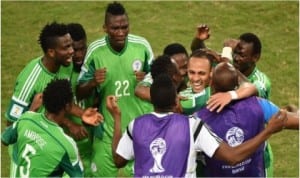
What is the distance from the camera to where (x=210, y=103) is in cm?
856

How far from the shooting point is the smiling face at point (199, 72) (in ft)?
31.5

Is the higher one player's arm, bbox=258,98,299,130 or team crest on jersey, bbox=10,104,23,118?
player's arm, bbox=258,98,299,130

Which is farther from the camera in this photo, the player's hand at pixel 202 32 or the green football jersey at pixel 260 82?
the player's hand at pixel 202 32

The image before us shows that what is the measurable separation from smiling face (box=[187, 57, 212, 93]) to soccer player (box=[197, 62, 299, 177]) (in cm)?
81

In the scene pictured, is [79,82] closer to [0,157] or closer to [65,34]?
[65,34]

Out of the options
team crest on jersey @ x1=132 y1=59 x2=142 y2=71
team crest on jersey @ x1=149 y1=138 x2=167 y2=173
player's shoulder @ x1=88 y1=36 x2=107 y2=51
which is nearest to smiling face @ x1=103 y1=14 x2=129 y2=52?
player's shoulder @ x1=88 y1=36 x2=107 y2=51

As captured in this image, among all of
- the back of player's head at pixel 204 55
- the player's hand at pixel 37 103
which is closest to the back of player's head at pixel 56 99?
the player's hand at pixel 37 103

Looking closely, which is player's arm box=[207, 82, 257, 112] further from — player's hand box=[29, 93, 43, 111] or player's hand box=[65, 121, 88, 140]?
player's hand box=[65, 121, 88, 140]

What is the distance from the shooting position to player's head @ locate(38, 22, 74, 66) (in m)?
10.2

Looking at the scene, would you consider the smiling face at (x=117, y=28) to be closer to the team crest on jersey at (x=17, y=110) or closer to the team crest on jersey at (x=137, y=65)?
the team crest on jersey at (x=137, y=65)

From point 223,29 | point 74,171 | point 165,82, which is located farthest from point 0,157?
point 223,29

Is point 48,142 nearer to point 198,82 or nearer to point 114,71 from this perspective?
point 198,82

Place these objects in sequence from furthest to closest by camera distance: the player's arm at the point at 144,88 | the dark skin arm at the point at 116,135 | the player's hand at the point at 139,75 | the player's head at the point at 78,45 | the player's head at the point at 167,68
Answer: the player's head at the point at 78,45, the player's hand at the point at 139,75, the player's arm at the point at 144,88, the player's head at the point at 167,68, the dark skin arm at the point at 116,135

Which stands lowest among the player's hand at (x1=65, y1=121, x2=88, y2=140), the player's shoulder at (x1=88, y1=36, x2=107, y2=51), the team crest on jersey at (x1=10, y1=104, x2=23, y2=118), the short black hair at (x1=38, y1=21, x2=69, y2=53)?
the player's hand at (x1=65, y1=121, x2=88, y2=140)
